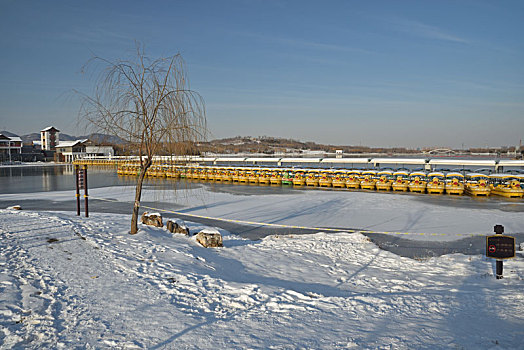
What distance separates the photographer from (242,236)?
13461mm

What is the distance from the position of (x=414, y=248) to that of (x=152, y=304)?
29.3ft

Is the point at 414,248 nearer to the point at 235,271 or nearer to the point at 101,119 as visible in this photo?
the point at 235,271

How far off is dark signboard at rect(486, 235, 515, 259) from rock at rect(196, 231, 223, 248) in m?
6.92

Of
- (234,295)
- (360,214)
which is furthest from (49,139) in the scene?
(234,295)

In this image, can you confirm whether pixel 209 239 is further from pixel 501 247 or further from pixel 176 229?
pixel 501 247

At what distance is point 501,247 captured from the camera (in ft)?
26.8

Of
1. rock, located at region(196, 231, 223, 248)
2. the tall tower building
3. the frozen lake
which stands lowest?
the frozen lake

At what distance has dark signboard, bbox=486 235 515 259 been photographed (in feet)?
26.6

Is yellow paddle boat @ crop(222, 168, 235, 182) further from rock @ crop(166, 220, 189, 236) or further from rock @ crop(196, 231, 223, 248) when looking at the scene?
rock @ crop(196, 231, 223, 248)

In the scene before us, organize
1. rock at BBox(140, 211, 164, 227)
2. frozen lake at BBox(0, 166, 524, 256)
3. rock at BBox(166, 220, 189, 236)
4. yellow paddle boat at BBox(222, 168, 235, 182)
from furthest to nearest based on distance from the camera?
yellow paddle boat at BBox(222, 168, 235, 182) < frozen lake at BBox(0, 166, 524, 256) < rock at BBox(140, 211, 164, 227) < rock at BBox(166, 220, 189, 236)

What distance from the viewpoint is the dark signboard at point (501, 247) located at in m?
8.10

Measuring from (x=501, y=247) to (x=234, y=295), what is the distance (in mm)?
6127

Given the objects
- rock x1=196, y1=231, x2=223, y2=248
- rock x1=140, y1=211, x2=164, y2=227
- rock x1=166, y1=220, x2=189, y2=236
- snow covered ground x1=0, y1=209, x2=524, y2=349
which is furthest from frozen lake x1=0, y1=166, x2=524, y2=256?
snow covered ground x1=0, y1=209, x2=524, y2=349

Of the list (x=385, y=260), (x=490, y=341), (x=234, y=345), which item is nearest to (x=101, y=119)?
(x=234, y=345)
